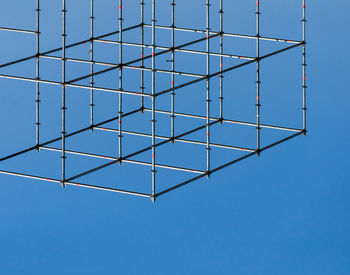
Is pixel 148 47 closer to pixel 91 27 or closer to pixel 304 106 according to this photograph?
pixel 91 27

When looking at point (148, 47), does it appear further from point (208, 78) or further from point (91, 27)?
point (208, 78)

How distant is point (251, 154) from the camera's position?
18141 millimetres

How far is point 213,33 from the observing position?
19.5m

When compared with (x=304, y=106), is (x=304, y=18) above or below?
above

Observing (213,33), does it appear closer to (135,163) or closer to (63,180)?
(135,163)

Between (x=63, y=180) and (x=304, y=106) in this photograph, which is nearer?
(x=63, y=180)

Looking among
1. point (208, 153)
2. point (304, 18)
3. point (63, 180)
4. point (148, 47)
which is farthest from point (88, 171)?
point (304, 18)

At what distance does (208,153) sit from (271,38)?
7.77ft

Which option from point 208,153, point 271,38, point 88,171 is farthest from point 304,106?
point 88,171

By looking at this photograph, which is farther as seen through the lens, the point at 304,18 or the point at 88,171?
the point at 304,18

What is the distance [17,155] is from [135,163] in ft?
5.16

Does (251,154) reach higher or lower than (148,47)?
lower

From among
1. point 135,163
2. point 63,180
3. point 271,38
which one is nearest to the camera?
point 63,180

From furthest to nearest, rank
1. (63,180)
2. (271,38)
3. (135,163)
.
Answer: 1. (271,38)
2. (135,163)
3. (63,180)
